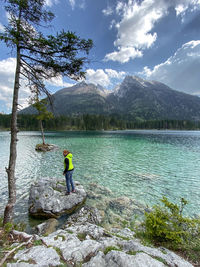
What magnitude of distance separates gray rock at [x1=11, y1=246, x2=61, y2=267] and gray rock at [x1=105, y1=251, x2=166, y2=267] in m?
1.65

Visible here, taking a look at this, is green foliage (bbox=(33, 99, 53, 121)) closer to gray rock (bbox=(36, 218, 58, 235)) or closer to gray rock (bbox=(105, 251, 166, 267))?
gray rock (bbox=(105, 251, 166, 267))

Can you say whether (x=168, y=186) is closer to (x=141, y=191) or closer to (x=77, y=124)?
(x=141, y=191)

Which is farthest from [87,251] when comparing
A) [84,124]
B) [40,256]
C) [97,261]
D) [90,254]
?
[84,124]

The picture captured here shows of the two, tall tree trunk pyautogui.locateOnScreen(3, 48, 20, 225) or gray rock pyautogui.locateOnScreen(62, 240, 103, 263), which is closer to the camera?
gray rock pyautogui.locateOnScreen(62, 240, 103, 263)

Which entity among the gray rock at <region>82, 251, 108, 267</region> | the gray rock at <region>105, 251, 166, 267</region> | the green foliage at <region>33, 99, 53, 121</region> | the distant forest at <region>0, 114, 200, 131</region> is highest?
the distant forest at <region>0, 114, 200, 131</region>

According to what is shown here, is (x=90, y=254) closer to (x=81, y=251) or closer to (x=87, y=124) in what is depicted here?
→ (x=81, y=251)

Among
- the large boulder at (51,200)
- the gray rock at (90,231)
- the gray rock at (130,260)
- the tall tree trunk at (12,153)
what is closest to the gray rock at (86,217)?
the large boulder at (51,200)

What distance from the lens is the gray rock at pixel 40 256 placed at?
3.57m

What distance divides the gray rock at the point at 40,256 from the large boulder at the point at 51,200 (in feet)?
15.6

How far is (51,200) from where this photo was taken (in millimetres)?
9055

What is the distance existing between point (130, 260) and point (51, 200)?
7.28 meters

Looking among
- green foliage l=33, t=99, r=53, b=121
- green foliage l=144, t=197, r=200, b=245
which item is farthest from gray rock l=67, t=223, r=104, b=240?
green foliage l=33, t=99, r=53, b=121

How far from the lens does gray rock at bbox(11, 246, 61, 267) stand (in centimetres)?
357

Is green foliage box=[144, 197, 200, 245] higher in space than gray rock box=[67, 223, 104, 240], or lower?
higher
